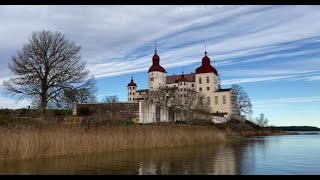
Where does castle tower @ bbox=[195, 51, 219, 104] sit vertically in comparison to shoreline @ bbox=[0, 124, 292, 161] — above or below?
above

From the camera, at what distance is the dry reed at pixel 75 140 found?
13.5 m

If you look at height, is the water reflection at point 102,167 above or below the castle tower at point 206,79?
below

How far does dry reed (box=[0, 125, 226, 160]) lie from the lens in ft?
44.3

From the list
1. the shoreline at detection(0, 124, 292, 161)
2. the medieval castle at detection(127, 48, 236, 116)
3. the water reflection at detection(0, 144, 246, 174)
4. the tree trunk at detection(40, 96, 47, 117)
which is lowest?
the water reflection at detection(0, 144, 246, 174)

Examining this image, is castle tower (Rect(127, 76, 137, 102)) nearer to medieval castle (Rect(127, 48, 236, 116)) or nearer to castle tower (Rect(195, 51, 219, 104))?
medieval castle (Rect(127, 48, 236, 116))

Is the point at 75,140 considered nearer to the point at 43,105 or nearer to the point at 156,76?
the point at 43,105

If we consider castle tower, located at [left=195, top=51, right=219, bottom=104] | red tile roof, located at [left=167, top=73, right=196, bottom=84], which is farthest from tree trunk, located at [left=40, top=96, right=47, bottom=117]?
red tile roof, located at [left=167, top=73, right=196, bottom=84]

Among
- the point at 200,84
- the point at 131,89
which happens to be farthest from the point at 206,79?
the point at 131,89

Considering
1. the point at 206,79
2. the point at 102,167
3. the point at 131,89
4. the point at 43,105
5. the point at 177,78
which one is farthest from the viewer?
the point at 131,89

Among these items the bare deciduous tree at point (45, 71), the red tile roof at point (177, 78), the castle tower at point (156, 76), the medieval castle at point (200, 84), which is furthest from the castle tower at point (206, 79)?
the bare deciduous tree at point (45, 71)

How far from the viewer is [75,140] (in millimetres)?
16188

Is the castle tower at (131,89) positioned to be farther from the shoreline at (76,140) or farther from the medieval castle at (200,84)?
the shoreline at (76,140)
